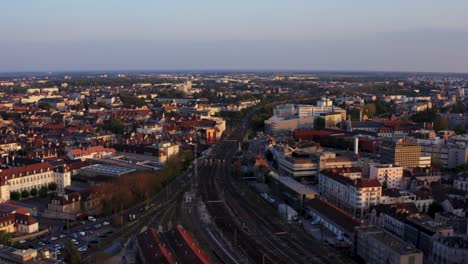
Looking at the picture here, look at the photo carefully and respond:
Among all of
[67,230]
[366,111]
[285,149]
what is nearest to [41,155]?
[67,230]

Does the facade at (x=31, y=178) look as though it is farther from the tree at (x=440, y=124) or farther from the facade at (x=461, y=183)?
the tree at (x=440, y=124)

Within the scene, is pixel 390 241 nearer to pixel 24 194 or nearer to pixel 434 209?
pixel 434 209

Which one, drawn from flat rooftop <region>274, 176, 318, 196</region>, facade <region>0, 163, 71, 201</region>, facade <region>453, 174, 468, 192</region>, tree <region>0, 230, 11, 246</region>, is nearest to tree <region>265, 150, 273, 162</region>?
flat rooftop <region>274, 176, 318, 196</region>

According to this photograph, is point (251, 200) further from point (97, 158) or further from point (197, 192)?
point (97, 158)

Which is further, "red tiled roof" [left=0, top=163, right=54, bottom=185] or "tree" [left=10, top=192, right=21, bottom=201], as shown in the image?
"red tiled roof" [left=0, top=163, right=54, bottom=185]

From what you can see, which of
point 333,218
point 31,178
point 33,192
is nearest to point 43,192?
point 33,192

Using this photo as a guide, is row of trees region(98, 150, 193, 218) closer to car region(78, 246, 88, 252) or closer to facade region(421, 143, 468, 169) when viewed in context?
car region(78, 246, 88, 252)

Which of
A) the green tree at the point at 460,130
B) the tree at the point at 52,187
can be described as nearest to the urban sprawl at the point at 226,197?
the tree at the point at 52,187
